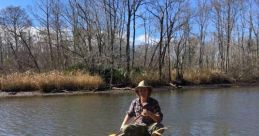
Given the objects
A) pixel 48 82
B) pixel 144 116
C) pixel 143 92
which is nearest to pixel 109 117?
pixel 144 116

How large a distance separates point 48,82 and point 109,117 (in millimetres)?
12829

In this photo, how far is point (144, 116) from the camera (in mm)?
Result: 9094

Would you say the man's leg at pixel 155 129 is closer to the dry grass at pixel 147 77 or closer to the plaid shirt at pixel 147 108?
the plaid shirt at pixel 147 108

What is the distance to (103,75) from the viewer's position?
3241cm

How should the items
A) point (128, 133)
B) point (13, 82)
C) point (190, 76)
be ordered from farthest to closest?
point (190, 76), point (13, 82), point (128, 133)

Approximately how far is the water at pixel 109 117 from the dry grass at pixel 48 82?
4.69 metres

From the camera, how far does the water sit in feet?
47.5

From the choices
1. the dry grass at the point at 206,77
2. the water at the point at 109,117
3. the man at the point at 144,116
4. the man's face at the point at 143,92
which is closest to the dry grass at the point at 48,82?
the water at the point at 109,117

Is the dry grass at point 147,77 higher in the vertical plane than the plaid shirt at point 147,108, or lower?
higher

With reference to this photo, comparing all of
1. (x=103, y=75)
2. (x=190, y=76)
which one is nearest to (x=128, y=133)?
(x=103, y=75)

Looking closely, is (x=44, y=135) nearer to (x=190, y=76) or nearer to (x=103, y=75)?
(x=103, y=75)

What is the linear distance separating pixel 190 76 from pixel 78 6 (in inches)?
424

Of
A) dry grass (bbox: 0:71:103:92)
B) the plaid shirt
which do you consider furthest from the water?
dry grass (bbox: 0:71:103:92)

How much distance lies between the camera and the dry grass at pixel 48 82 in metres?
29.5
